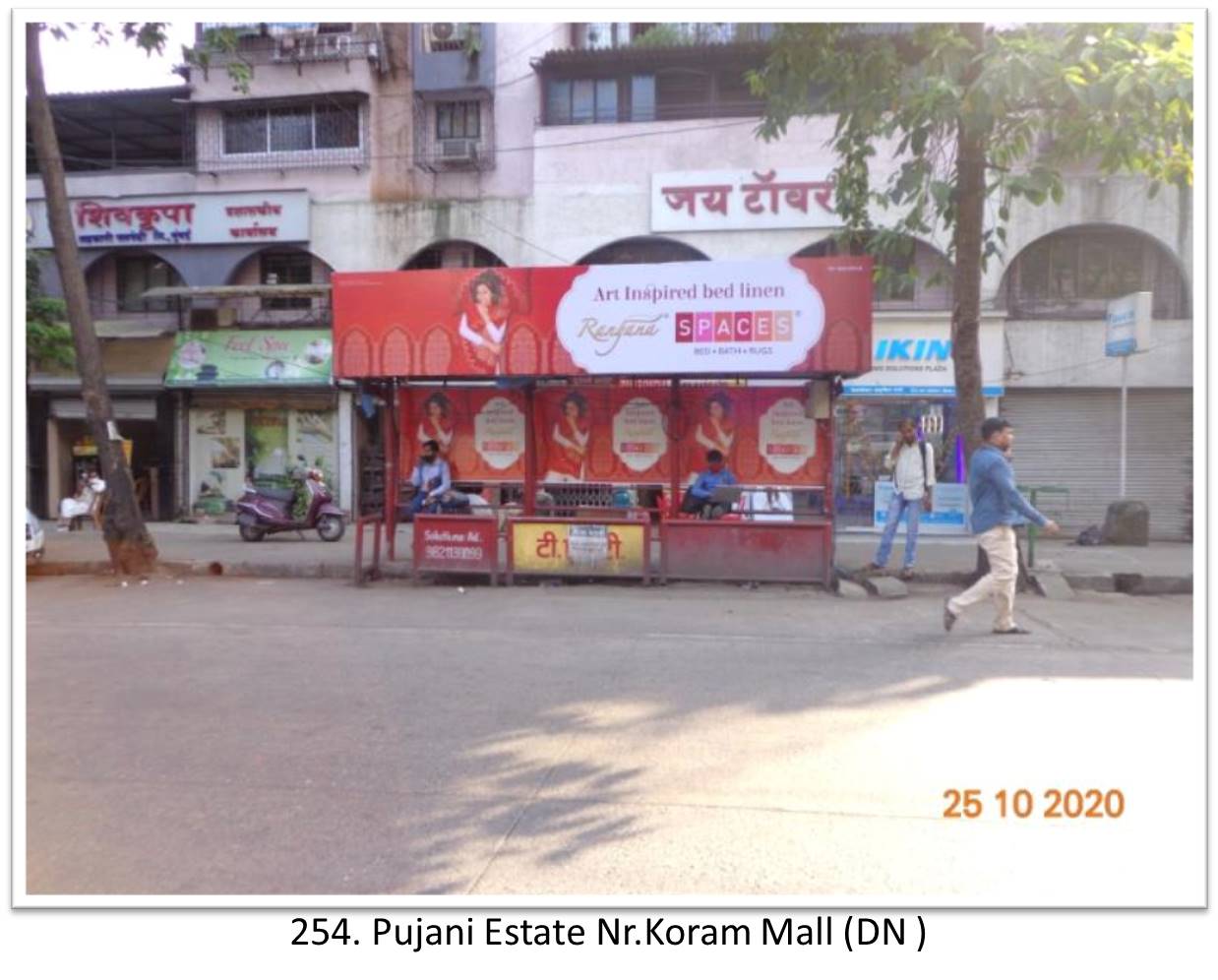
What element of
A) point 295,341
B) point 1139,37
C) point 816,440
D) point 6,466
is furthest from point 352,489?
point 1139,37

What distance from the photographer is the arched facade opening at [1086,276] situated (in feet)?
60.0

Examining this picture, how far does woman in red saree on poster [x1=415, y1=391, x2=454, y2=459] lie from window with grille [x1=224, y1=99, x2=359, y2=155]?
34.5 ft

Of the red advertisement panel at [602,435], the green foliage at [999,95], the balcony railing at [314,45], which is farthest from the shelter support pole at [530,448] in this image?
the balcony railing at [314,45]

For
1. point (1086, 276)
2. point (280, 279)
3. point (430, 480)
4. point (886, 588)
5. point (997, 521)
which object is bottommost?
point (886, 588)

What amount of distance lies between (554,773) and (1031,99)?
7.81 m

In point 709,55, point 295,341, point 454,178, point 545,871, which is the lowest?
point 545,871

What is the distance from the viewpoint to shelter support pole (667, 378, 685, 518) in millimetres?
12242

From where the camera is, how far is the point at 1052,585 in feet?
35.4

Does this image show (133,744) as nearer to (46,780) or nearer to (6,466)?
(46,780)

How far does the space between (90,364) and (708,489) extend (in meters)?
8.30

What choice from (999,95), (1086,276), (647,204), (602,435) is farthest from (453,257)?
(999,95)

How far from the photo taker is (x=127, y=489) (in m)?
12.4

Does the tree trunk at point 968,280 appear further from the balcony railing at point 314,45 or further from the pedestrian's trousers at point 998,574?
the balcony railing at point 314,45

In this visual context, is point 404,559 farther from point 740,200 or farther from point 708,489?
point 740,200
